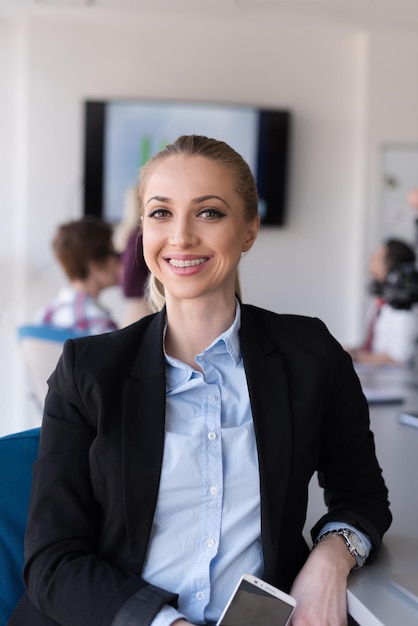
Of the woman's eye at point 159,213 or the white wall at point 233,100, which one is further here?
the white wall at point 233,100

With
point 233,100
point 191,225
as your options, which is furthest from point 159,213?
point 233,100

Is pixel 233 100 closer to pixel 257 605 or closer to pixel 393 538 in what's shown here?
pixel 393 538

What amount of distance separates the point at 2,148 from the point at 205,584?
13.6ft

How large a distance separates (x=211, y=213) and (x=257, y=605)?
58 cm

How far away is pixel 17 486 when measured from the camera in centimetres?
116

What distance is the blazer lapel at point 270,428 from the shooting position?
1.05 m

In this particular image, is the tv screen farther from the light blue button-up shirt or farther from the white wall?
the light blue button-up shirt

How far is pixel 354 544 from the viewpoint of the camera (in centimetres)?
108

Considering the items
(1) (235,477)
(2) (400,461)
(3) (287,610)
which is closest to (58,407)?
(1) (235,477)

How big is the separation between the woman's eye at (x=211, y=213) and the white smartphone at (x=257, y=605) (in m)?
0.53

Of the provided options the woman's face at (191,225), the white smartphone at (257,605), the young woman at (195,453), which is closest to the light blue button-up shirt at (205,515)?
the young woman at (195,453)

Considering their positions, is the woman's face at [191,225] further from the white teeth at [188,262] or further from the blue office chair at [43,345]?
the blue office chair at [43,345]

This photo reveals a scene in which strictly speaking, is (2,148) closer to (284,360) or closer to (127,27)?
(127,27)

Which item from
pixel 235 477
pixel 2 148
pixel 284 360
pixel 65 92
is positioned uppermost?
pixel 65 92
